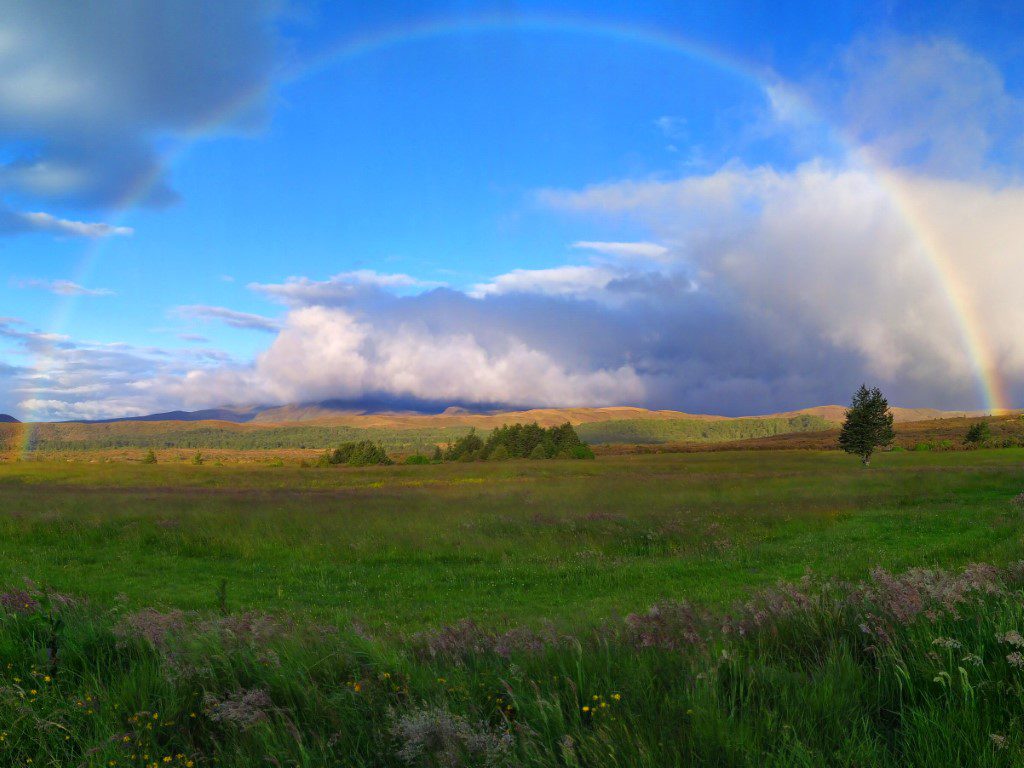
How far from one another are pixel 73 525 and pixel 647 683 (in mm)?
23059

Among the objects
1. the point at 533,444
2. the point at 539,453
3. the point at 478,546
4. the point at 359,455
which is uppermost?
the point at 478,546

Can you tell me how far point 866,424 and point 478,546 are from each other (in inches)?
2044

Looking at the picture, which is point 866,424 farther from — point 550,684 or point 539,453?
point 550,684

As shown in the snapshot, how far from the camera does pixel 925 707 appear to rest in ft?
12.2

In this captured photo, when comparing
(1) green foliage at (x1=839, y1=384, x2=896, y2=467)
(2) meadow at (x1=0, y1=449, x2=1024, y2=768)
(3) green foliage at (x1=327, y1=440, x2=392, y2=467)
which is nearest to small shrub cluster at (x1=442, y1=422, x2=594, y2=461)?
(3) green foliage at (x1=327, y1=440, x2=392, y2=467)

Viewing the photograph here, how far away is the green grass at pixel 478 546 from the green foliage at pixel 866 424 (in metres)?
27.8

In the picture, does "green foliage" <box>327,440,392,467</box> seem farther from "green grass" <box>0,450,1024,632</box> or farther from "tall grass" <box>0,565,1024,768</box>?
"tall grass" <box>0,565,1024,768</box>

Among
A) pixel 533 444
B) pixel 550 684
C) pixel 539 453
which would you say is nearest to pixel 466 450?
pixel 533 444

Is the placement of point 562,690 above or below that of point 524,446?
above

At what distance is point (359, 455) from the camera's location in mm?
95438

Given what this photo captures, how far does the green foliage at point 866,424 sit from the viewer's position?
57.4 m

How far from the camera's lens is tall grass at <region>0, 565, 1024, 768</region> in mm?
3377

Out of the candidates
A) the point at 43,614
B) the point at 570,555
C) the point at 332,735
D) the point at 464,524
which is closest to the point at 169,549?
the point at 464,524

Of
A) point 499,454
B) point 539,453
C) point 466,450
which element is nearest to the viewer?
point 539,453
